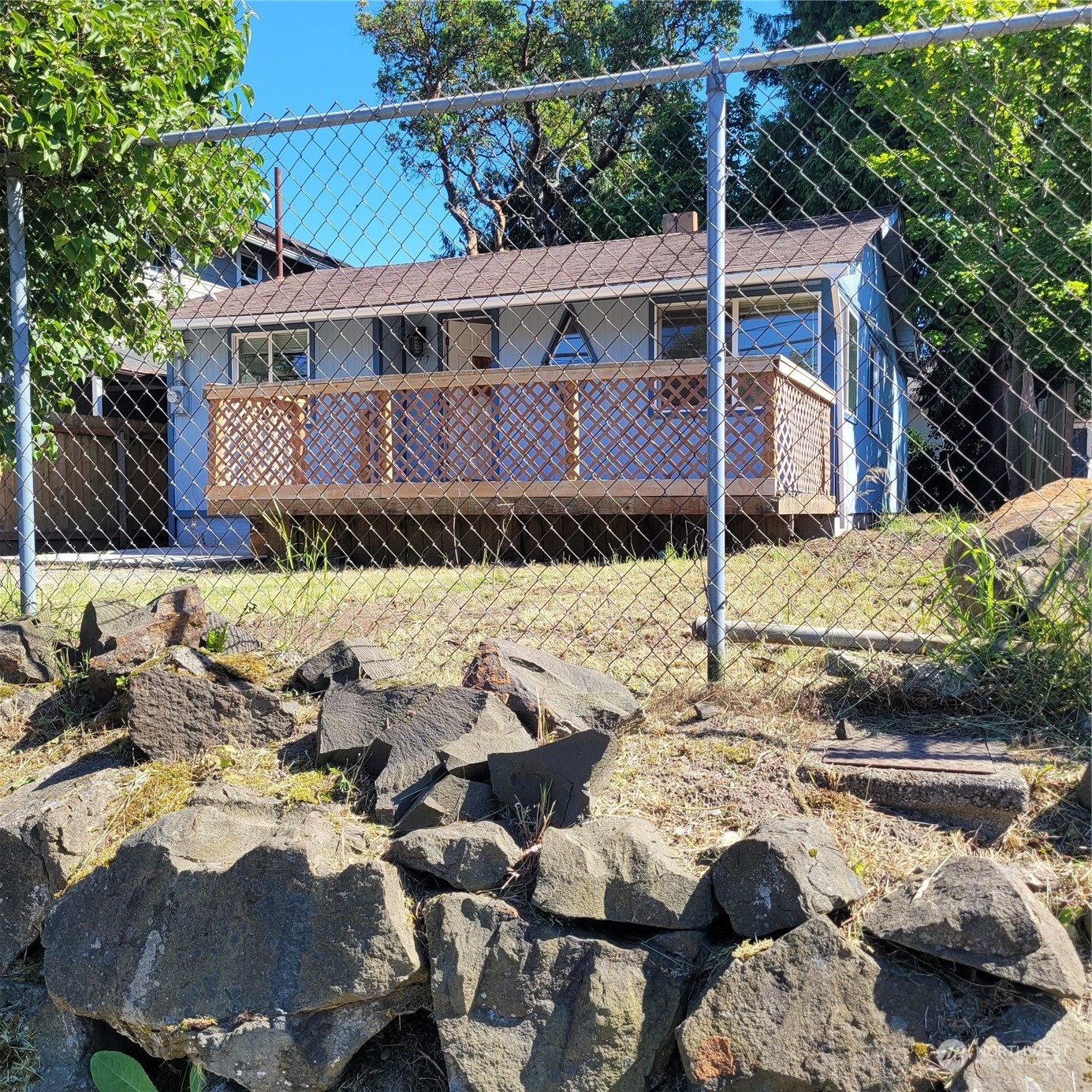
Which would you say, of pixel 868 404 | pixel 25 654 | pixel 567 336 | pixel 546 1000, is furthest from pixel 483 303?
pixel 546 1000

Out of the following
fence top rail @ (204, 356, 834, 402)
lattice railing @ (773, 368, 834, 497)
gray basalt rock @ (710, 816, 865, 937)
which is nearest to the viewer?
gray basalt rock @ (710, 816, 865, 937)

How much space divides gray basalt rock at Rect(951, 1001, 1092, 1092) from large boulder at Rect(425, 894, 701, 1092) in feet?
1.93

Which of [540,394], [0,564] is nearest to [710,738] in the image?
[540,394]

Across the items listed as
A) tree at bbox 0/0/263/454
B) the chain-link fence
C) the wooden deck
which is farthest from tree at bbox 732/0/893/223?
tree at bbox 0/0/263/454

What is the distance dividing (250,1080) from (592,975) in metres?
0.89

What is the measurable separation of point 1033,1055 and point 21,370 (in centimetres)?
380

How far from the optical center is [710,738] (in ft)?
9.28

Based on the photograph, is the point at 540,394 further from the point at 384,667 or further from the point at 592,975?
the point at 592,975

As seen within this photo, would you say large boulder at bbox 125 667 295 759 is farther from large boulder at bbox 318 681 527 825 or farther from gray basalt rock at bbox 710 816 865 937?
gray basalt rock at bbox 710 816 865 937

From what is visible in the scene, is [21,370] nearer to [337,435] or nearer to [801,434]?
[337,435]

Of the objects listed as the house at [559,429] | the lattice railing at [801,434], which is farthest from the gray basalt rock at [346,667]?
the lattice railing at [801,434]

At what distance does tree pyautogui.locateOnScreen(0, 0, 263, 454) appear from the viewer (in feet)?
12.1

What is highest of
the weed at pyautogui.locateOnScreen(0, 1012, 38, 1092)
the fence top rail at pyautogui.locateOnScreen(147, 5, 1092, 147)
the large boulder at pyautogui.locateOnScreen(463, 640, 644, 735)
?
the fence top rail at pyautogui.locateOnScreen(147, 5, 1092, 147)

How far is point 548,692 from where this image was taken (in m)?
2.96
